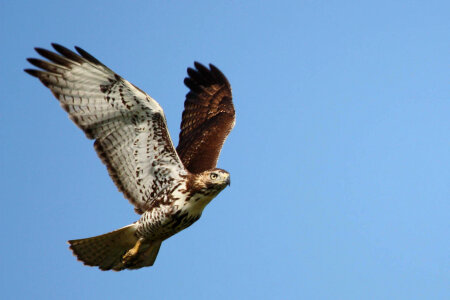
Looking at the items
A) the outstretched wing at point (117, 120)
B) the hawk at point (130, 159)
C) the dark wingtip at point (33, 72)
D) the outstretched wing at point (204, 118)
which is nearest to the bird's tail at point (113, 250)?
the hawk at point (130, 159)

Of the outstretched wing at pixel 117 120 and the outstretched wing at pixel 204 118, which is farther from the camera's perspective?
→ the outstretched wing at pixel 204 118

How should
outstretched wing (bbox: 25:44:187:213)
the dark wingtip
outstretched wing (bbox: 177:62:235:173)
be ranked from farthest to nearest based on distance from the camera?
outstretched wing (bbox: 177:62:235:173)
outstretched wing (bbox: 25:44:187:213)
the dark wingtip

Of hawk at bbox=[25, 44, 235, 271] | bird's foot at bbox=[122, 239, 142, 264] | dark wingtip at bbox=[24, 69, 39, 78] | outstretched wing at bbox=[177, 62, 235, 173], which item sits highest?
outstretched wing at bbox=[177, 62, 235, 173]

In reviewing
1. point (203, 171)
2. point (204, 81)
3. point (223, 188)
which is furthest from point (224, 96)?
point (223, 188)

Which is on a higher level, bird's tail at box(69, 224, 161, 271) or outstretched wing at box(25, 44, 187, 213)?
outstretched wing at box(25, 44, 187, 213)

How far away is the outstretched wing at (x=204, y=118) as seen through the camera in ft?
36.6

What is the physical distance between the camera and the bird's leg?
10203mm

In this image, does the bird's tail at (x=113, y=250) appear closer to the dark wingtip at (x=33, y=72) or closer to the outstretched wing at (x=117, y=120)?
the outstretched wing at (x=117, y=120)

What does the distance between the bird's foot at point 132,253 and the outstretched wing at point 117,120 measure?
18.2 inches

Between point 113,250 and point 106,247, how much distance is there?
0.12 metres

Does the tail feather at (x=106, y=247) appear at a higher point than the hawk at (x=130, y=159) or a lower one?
lower

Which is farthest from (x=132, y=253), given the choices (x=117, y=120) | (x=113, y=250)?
(x=117, y=120)

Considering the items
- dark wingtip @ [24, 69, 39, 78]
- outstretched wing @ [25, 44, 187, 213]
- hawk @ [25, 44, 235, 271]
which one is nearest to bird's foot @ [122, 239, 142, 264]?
hawk @ [25, 44, 235, 271]

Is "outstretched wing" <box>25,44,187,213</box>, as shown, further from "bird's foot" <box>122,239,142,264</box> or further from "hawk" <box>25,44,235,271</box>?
"bird's foot" <box>122,239,142,264</box>
